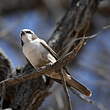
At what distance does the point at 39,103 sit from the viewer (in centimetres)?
308

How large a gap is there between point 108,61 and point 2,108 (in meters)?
2.02

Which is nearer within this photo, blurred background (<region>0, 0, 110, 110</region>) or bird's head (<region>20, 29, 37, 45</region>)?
bird's head (<region>20, 29, 37, 45</region>)

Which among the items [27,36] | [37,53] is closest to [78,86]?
[37,53]

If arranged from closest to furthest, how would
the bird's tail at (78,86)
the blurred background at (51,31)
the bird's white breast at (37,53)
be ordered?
1. the bird's tail at (78,86)
2. the bird's white breast at (37,53)
3. the blurred background at (51,31)

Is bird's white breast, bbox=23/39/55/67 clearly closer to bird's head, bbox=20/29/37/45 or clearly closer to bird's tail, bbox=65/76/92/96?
bird's head, bbox=20/29/37/45

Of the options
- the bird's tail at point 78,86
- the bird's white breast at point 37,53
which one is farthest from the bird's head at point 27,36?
the bird's tail at point 78,86

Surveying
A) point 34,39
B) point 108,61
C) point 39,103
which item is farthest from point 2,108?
point 108,61

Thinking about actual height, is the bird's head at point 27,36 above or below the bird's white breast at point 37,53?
above

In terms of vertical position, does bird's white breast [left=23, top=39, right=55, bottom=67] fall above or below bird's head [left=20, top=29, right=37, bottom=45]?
below

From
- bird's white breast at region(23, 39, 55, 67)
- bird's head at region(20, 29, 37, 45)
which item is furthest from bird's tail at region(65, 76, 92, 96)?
bird's head at region(20, 29, 37, 45)

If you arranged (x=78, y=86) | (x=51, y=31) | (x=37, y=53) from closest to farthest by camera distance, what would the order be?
(x=78, y=86)
(x=37, y=53)
(x=51, y=31)

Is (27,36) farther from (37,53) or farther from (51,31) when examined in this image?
(51,31)

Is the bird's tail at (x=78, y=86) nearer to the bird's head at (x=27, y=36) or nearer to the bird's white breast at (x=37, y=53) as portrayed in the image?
the bird's white breast at (x=37, y=53)

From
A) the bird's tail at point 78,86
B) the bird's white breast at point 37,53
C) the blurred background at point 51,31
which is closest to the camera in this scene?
the bird's tail at point 78,86
